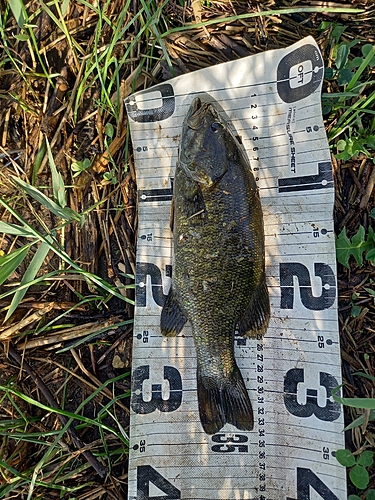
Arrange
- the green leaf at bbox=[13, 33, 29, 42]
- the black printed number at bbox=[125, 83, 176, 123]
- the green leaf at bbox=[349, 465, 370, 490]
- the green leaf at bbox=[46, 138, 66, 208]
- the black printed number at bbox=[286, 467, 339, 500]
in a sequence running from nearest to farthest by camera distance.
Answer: the green leaf at bbox=[349, 465, 370, 490], the black printed number at bbox=[286, 467, 339, 500], the green leaf at bbox=[46, 138, 66, 208], the green leaf at bbox=[13, 33, 29, 42], the black printed number at bbox=[125, 83, 176, 123]

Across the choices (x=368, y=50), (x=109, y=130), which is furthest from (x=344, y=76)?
(x=109, y=130)

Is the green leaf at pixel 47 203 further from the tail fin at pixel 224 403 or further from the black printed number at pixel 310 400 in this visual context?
the black printed number at pixel 310 400

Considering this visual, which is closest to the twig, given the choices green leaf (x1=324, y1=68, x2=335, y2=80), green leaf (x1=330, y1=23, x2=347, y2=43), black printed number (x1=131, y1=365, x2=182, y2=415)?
black printed number (x1=131, y1=365, x2=182, y2=415)

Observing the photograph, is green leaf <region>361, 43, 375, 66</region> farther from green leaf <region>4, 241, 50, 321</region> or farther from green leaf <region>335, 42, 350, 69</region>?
green leaf <region>4, 241, 50, 321</region>

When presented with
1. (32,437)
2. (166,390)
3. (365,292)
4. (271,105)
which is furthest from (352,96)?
(32,437)

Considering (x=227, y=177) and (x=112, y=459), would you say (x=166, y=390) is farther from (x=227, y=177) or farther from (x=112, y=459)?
(x=227, y=177)

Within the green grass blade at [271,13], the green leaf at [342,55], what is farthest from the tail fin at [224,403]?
the green grass blade at [271,13]

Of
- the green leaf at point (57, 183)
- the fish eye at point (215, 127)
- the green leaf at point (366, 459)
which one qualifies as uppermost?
the fish eye at point (215, 127)
